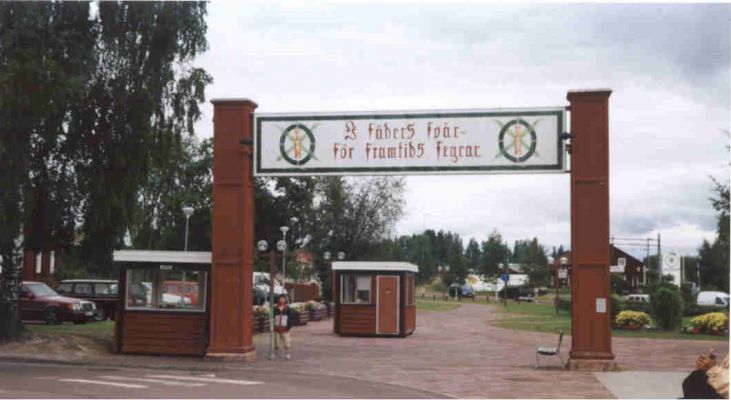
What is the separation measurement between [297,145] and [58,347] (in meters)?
7.56

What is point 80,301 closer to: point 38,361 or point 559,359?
point 38,361

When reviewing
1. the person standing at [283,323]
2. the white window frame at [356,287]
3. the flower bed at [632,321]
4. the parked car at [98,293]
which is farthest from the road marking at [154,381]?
the flower bed at [632,321]

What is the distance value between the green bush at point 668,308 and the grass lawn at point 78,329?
1997 centimetres

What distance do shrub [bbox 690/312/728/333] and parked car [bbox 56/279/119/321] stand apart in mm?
22205

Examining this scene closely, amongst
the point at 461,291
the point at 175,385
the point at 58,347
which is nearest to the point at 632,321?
the point at 58,347

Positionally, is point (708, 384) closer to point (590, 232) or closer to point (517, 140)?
point (590, 232)

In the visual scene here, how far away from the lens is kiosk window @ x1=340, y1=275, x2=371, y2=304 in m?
31.0

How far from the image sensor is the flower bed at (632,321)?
114 feet

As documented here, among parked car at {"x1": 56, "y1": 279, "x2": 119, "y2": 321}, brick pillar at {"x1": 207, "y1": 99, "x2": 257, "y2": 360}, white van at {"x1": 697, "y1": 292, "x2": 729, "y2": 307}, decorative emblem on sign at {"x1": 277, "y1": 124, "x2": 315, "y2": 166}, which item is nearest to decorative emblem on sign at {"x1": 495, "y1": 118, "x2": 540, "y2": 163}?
decorative emblem on sign at {"x1": 277, "y1": 124, "x2": 315, "y2": 166}

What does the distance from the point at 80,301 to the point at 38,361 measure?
14079 millimetres

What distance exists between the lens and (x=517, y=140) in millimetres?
20500

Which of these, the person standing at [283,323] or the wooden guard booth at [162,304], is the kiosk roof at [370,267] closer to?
the person standing at [283,323]

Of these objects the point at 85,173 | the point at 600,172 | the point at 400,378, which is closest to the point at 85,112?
the point at 85,173

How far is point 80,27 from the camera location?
73.8ft
